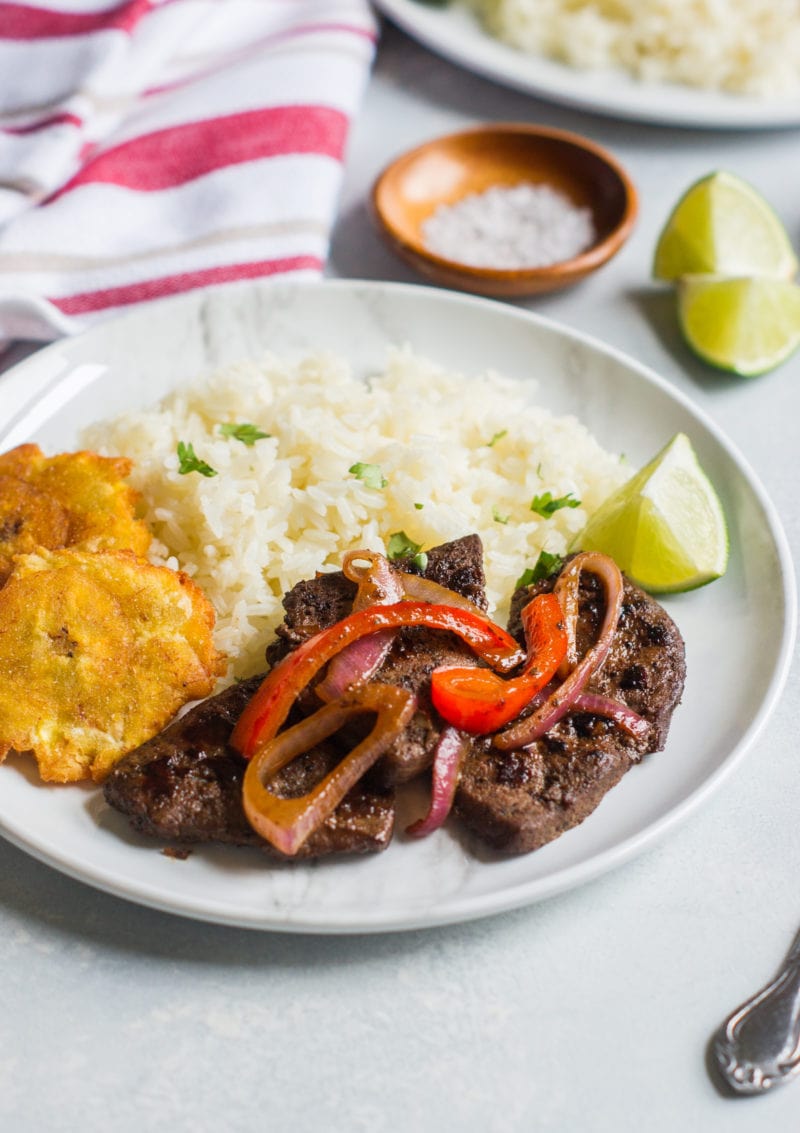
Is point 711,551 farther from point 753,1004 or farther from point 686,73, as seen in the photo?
point 686,73

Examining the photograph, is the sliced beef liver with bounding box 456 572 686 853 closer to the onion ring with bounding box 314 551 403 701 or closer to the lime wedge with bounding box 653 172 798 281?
the onion ring with bounding box 314 551 403 701

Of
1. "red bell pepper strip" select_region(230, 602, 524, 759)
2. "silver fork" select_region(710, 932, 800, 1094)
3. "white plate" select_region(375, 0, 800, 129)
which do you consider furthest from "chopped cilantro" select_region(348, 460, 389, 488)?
"white plate" select_region(375, 0, 800, 129)

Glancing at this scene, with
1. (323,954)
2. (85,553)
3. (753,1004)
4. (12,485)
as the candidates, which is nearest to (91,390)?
(12,485)

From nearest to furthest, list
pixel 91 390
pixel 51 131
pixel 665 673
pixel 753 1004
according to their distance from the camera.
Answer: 1. pixel 753 1004
2. pixel 665 673
3. pixel 91 390
4. pixel 51 131

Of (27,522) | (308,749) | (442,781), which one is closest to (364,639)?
(308,749)

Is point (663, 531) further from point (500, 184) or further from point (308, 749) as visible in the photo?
point (500, 184)

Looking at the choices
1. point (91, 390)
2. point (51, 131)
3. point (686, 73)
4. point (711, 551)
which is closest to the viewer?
point (711, 551)

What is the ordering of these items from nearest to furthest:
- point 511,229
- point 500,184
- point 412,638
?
point 412,638, point 511,229, point 500,184

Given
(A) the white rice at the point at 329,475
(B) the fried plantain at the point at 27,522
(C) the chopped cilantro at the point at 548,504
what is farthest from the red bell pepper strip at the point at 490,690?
(B) the fried plantain at the point at 27,522
